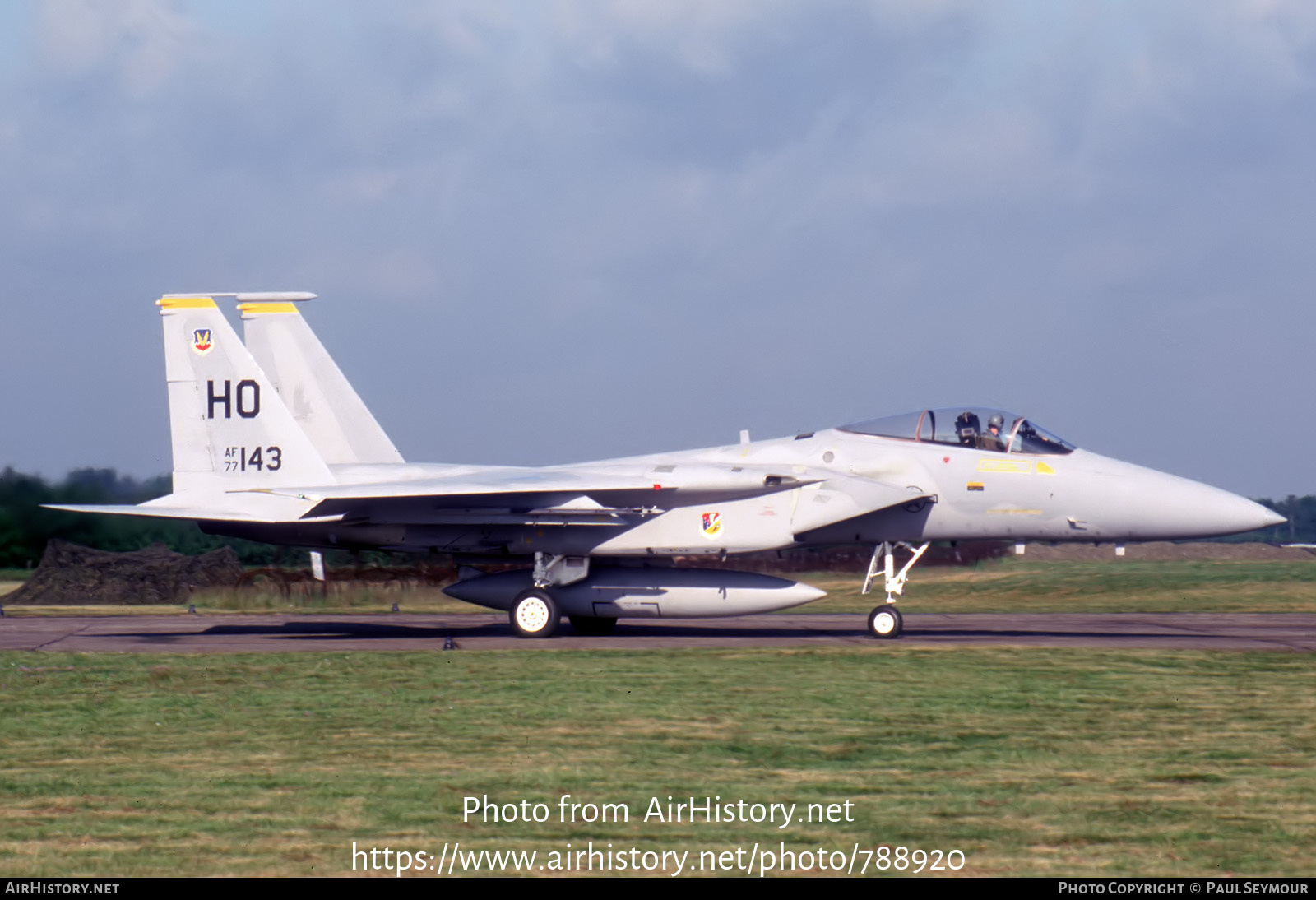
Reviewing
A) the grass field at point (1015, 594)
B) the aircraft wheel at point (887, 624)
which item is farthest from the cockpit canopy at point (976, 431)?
the grass field at point (1015, 594)

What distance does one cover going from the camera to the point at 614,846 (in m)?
5.41

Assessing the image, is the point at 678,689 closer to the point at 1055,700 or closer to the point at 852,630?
the point at 1055,700

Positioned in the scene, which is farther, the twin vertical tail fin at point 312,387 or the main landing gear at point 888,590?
the twin vertical tail fin at point 312,387

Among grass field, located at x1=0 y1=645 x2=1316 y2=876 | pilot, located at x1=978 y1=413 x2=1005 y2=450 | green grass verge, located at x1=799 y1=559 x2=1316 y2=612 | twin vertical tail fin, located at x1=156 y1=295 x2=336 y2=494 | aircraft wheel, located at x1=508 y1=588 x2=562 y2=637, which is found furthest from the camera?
green grass verge, located at x1=799 y1=559 x2=1316 y2=612

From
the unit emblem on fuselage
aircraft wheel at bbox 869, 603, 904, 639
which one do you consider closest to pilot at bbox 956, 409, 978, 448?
aircraft wheel at bbox 869, 603, 904, 639

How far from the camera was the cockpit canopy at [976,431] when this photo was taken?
1569 cm

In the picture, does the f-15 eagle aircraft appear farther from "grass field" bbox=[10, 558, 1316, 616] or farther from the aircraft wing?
"grass field" bbox=[10, 558, 1316, 616]

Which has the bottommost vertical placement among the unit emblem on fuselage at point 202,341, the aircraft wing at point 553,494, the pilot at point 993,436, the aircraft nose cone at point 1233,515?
the aircraft nose cone at point 1233,515

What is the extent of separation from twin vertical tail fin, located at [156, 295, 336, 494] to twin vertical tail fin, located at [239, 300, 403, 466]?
107 inches

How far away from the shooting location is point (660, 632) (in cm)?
1762

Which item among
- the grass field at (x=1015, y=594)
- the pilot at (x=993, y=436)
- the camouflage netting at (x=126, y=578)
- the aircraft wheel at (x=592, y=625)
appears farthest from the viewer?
the camouflage netting at (x=126, y=578)

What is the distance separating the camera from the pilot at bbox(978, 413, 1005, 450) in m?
15.7

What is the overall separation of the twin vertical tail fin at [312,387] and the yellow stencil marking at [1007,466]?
28.8 feet

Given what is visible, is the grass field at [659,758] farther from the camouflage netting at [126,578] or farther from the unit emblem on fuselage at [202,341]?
the camouflage netting at [126,578]
